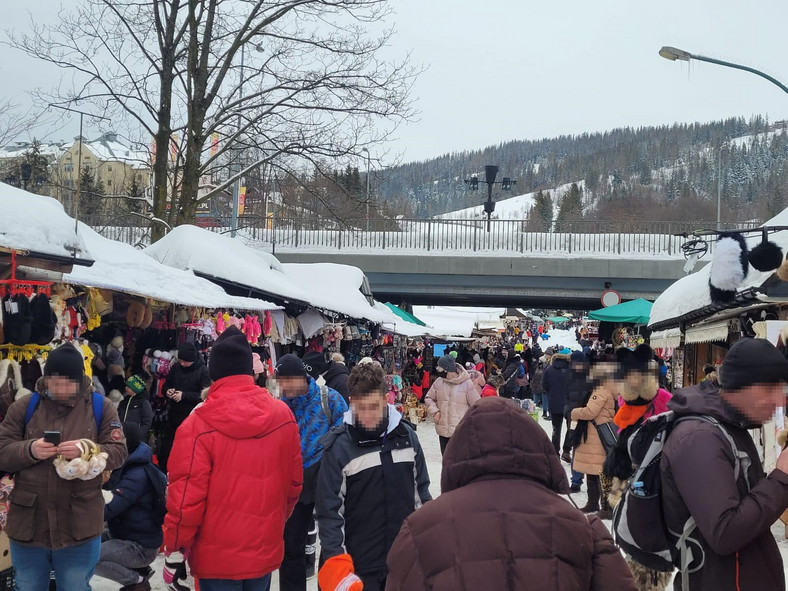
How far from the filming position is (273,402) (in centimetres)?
395

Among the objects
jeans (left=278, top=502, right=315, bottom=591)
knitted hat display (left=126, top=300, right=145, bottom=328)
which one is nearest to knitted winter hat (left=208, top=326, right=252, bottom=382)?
jeans (left=278, top=502, right=315, bottom=591)

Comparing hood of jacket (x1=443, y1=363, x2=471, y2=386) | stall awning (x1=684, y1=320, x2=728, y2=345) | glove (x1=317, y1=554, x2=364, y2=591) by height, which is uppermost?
stall awning (x1=684, y1=320, x2=728, y2=345)

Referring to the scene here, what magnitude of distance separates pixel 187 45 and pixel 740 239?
42.2 ft

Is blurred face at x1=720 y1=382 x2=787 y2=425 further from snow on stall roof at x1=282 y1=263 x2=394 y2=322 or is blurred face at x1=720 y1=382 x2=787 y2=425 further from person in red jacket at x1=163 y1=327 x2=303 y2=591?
snow on stall roof at x1=282 y1=263 x2=394 y2=322

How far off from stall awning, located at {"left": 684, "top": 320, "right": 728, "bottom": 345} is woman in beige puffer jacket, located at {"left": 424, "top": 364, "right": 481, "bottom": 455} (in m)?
3.45

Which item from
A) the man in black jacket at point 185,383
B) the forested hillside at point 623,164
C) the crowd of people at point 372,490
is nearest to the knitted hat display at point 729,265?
the crowd of people at point 372,490

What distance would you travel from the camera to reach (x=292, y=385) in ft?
17.6

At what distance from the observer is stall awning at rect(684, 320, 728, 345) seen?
10195 mm

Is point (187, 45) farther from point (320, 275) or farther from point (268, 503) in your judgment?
point (268, 503)

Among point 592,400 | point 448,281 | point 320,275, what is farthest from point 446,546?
point 448,281

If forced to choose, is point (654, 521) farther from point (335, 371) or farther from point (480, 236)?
point (480, 236)

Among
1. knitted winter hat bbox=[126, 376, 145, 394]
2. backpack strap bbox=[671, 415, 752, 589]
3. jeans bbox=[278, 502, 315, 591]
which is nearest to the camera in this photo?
backpack strap bbox=[671, 415, 752, 589]

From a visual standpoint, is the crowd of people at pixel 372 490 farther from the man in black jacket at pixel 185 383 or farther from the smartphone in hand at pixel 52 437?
the man in black jacket at pixel 185 383

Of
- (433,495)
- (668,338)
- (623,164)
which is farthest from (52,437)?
(623,164)
